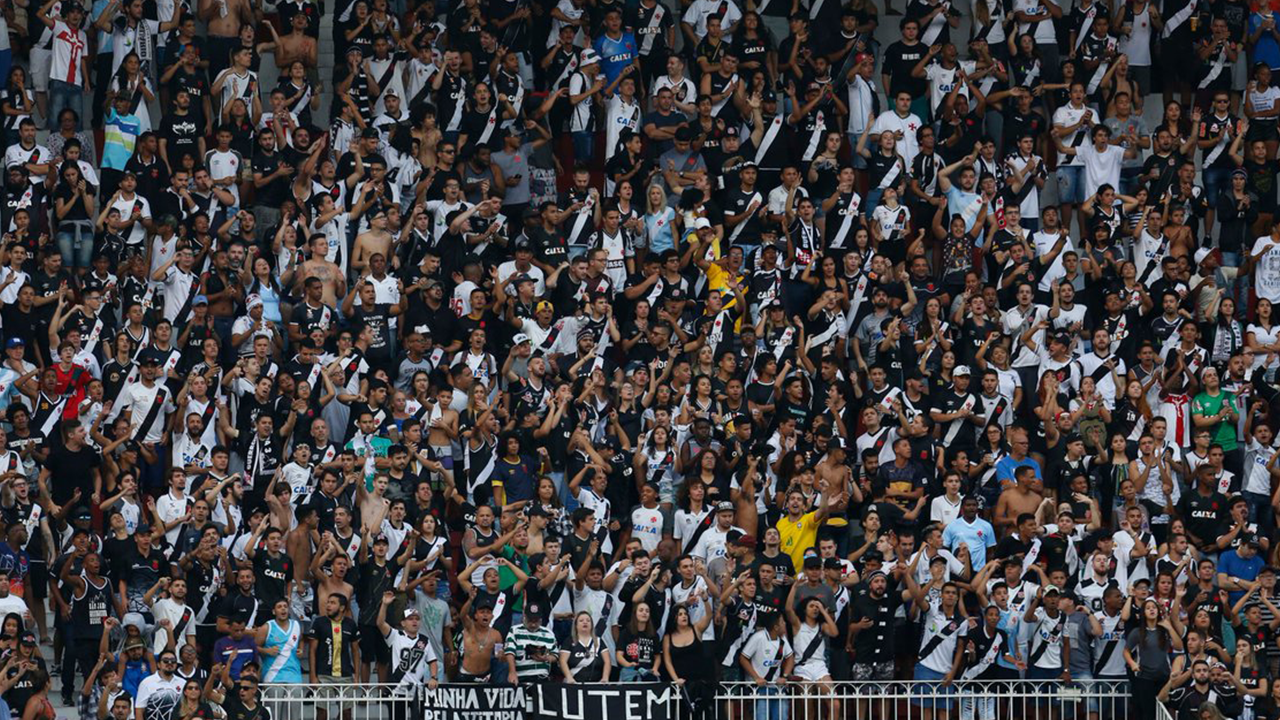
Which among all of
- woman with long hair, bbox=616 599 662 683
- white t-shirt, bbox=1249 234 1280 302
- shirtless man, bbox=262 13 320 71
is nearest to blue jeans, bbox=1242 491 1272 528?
white t-shirt, bbox=1249 234 1280 302

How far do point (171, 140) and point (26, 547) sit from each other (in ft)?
18.8

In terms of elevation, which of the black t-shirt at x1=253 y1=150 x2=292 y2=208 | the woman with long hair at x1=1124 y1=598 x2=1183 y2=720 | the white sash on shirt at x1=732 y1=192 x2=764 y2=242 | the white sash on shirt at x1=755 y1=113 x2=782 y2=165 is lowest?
the woman with long hair at x1=1124 y1=598 x2=1183 y2=720

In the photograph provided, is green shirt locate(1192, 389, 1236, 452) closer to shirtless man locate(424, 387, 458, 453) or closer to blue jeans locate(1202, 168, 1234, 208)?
blue jeans locate(1202, 168, 1234, 208)

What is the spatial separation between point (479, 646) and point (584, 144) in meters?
7.65

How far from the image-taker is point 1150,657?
24781 mm

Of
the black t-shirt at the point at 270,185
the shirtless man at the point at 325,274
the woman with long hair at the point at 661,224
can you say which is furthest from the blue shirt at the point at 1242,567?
the black t-shirt at the point at 270,185

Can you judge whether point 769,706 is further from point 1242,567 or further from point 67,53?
point 67,53

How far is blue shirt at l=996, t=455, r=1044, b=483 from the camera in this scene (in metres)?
27.2

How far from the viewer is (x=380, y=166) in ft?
96.4

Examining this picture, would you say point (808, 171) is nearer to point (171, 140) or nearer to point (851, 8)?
point (851, 8)

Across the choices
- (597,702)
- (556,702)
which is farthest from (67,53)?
(597,702)

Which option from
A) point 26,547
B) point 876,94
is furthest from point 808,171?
point 26,547

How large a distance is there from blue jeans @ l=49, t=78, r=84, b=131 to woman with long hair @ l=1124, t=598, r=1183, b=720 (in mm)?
13072

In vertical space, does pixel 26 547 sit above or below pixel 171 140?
below
